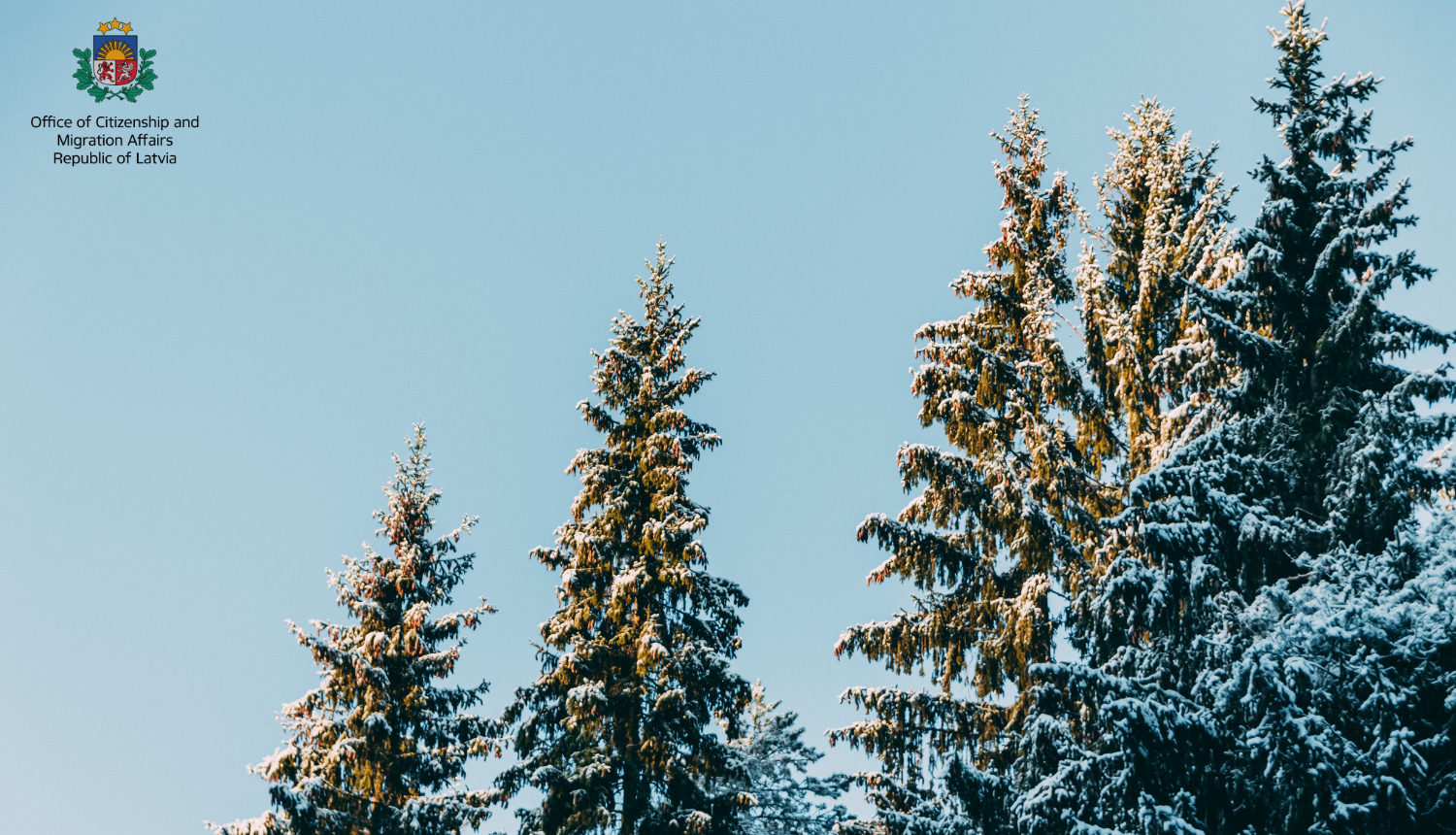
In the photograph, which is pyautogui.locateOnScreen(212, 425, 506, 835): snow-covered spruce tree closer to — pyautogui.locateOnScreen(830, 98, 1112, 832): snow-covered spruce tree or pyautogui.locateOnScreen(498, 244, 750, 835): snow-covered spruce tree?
pyautogui.locateOnScreen(498, 244, 750, 835): snow-covered spruce tree

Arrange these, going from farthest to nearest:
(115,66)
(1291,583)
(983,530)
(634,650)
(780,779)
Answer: (115,66) → (780,779) → (634,650) → (983,530) → (1291,583)

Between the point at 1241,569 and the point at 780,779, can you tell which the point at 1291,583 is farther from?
the point at 780,779

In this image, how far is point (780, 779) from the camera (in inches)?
1252

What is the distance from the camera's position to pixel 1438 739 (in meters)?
10.0

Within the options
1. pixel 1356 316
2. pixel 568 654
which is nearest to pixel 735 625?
pixel 568 654

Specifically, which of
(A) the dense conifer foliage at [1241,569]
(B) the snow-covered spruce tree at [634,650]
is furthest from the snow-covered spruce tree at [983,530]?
(B) the snow-covered spruce tree at [634,650]

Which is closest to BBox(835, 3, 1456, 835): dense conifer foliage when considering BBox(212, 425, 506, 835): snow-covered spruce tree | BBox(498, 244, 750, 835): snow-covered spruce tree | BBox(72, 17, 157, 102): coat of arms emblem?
BBox(498, 244, 750, 835): snow-covered spruce tree

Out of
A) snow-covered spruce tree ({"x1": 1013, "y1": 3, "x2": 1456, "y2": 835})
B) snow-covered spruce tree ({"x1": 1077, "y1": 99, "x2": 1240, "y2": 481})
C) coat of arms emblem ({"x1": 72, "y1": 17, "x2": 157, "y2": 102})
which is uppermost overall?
coat of arms emblem ({"x1": 72, "y1": 17, "x2": 157, "y2": 102})

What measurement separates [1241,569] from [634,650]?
1038 cm

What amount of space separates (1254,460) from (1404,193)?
3.46m

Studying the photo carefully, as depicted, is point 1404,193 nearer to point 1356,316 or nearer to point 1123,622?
point 1356,316

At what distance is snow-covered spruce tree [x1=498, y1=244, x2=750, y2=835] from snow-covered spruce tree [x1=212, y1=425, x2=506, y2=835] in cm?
187

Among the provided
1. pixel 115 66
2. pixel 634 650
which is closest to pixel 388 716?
pixel 634 650

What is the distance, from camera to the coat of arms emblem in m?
46.0
